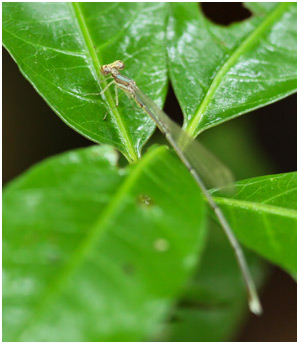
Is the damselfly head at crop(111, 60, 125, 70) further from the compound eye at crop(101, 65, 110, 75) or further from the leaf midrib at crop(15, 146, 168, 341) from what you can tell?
the leaf midrib at crop(15, 146, 168, 341)

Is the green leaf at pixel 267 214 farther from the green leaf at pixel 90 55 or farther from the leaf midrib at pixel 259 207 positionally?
the green leaf at pixel 90 55

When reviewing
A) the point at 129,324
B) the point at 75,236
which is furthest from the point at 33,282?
the point at 129,324

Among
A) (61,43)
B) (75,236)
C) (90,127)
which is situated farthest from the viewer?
(61,43)

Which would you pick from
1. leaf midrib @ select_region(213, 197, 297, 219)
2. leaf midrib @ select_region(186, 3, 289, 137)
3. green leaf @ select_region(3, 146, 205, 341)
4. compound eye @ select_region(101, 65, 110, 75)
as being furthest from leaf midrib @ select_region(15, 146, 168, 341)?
compound eye @ select_region(101, 65, 110, 75)

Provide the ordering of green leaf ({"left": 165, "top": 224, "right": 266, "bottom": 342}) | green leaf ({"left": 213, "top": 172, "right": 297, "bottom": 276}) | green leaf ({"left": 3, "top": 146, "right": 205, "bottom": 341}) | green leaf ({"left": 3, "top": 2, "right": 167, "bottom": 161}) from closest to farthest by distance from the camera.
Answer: green leaf ({"left": 3, "top": 146, "right": 205, "bottom": 341}) → green leaf ({"left": 213, "top": 172, "right": 297, "bottom": 276}) → green leaf ({"left": 3, "top": 2, "right": 167, "bottom": 161}) → green leaf ({"left": 165, "top": 224, "right": 266, "bottom": 342})

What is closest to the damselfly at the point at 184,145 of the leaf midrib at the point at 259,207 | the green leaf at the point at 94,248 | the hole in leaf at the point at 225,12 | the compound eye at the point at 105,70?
the compound eye at the point at 105,70

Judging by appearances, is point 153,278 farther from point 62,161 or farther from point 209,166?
point 209,166

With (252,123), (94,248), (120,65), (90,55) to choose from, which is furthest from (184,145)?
(252,123)
